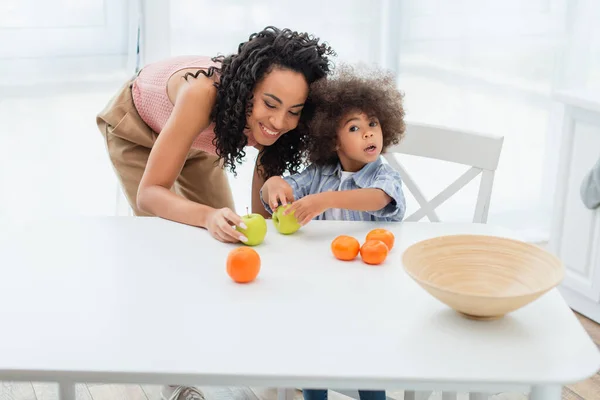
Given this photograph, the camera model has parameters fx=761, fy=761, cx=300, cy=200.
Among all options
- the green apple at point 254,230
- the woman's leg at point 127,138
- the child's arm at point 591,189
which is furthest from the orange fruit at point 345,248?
the child's arm at point 591,189

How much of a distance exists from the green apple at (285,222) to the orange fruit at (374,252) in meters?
0.21

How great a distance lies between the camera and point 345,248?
146 centimetres

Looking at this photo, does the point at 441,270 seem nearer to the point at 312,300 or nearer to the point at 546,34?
the point at 312,300

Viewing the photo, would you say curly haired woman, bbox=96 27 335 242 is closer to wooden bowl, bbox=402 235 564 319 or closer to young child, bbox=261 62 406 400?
young child, bbox=261 62 406 400

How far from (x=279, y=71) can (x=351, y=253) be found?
55cm

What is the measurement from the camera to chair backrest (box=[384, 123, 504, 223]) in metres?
1.88

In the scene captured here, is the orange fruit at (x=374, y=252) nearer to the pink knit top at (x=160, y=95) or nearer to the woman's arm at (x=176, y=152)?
the woman's arm at (x=176, y=152)

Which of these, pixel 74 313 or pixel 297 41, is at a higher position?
pixel 297 41

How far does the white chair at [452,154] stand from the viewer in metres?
1.88

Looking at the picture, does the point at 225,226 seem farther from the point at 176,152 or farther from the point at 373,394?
the point at 373,394

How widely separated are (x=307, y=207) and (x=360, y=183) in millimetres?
227

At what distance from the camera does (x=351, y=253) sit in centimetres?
146

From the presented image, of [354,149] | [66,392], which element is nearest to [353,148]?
[354,149]

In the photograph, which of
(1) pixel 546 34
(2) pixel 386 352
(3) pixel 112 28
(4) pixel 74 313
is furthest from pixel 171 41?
(2) pixel 386 352
